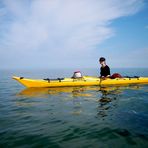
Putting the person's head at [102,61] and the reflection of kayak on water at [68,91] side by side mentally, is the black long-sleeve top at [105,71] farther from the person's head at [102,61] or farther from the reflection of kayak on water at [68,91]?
the reflection of kayak on water at [68,91]

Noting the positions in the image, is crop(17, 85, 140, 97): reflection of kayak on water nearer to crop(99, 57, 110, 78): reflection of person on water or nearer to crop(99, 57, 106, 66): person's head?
crop(99, 57, 110, 78): reflection of person on water

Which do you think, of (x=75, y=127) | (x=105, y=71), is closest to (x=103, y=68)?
(x=105, y=71)

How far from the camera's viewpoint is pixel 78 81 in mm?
22375

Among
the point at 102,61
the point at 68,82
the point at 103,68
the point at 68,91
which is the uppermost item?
the point at 102,61

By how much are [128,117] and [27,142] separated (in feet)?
16.8

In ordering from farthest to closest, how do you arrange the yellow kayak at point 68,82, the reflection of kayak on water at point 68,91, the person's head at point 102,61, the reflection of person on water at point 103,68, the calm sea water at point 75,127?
the yellow kayak at point 68,82, the reflection of person on water at point 103,68, the person's head at point 102,61, the reflection of kayak on water at point 68,91, the calm sea water at point 75,127

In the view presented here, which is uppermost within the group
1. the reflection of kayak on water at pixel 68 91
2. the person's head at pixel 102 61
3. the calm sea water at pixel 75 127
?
the person's head at pixel 102 61

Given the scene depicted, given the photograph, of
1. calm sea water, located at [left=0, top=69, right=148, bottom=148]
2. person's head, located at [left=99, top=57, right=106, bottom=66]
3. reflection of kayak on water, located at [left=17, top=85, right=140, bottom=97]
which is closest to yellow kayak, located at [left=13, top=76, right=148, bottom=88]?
reflection of kayak on water, located at [left=17, top=85, right=140, bottom=97]

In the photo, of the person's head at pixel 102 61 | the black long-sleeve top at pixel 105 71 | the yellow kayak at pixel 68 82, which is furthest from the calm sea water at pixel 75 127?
the black long-sleeve top at pixel 105 71

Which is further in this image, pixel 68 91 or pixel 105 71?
pixel 105 71

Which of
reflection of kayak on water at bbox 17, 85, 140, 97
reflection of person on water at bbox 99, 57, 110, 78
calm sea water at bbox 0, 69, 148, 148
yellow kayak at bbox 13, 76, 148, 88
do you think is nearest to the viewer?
calm sea water at bbox 0, 69, 148, 148

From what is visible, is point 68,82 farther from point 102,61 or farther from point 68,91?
point 102,61

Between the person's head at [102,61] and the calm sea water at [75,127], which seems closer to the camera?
the calm sea water at [75,127]

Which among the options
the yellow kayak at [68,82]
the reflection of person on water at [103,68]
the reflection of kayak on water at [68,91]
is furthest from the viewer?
the yellow kayak at [68,82]
